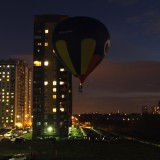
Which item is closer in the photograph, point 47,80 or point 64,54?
point 64,54

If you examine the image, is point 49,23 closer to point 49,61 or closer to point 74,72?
point 49,61

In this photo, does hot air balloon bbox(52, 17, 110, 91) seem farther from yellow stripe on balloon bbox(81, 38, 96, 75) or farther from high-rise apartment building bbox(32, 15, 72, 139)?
high-rise apartment building bbox(32, 15, 72, 139)

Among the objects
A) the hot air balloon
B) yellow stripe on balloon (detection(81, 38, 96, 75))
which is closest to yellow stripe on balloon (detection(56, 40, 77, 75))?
the hot air balloon

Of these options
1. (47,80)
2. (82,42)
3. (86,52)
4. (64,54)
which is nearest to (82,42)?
(82,42)

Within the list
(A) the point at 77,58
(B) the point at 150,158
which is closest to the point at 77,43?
(A) the point at 77,58

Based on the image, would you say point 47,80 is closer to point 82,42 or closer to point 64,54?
point 64,54
